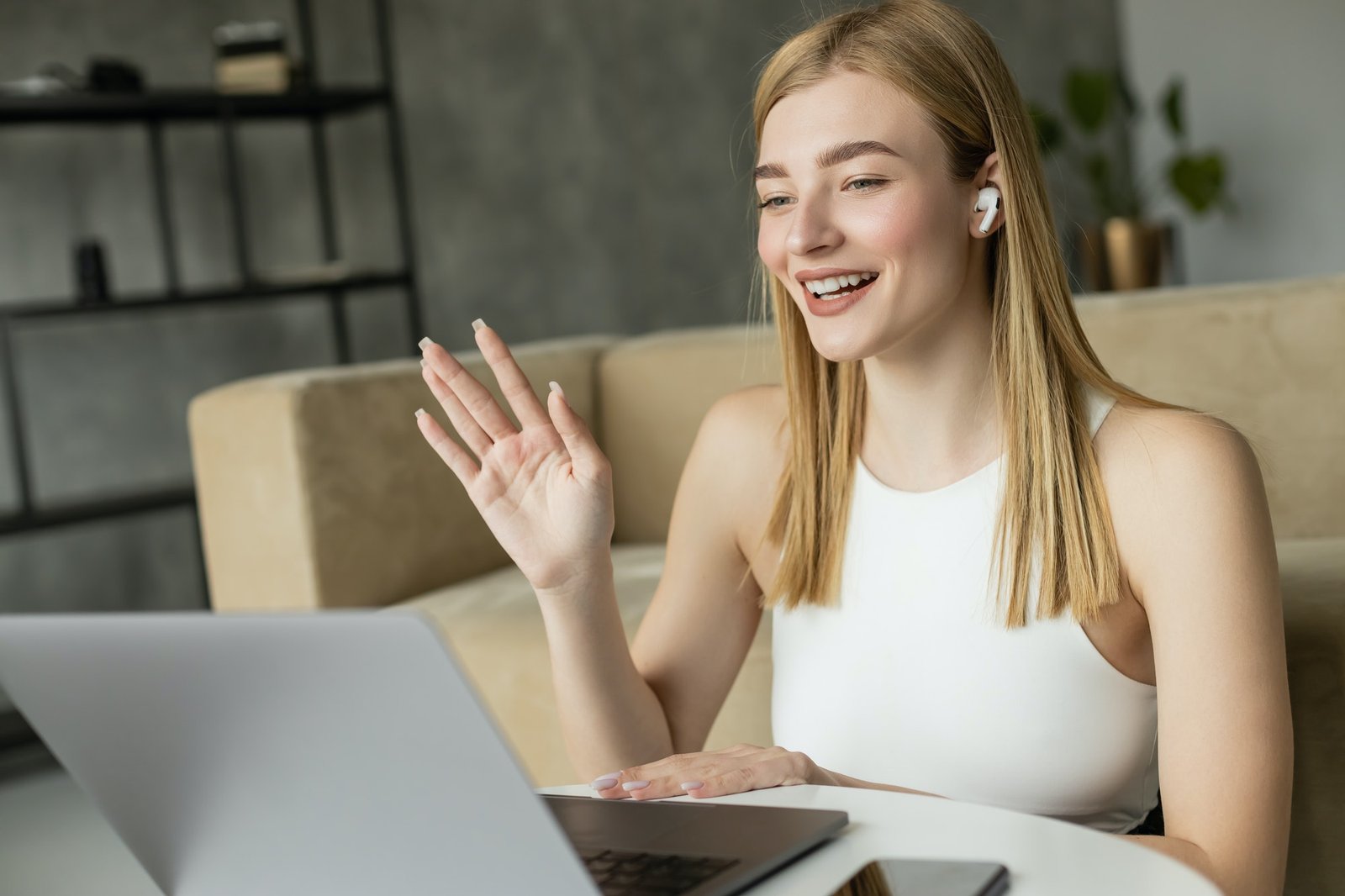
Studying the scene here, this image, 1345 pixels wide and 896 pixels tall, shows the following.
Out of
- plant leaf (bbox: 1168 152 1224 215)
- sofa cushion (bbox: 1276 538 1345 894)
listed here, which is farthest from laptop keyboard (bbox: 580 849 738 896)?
plant leaf (bbox: 1168 152 1224 215)

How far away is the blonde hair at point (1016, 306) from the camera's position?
1.15 m

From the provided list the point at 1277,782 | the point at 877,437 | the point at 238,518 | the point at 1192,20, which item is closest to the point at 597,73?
the point at 1192,20

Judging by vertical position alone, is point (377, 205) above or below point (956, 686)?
above

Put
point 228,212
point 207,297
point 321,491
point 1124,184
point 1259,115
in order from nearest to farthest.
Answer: point 321,491, point 207,297, point 228,212, point 1259,115, point 1124,184

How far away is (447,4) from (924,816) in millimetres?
4675

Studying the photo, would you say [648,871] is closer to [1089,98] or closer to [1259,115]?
[1089,98]

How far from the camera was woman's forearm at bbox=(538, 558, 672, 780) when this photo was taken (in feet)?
3.56

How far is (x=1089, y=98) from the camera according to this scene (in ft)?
19.7

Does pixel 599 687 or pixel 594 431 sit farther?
pixel 594 431

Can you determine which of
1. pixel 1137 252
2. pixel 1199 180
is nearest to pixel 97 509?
pixel 1137 252

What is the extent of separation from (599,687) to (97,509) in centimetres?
283

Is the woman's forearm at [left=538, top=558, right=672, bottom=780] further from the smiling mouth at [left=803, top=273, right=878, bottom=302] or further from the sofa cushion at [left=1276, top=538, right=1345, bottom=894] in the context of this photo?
the sofa cushion at [left=1276, top=538, right=1345, bottom=894]

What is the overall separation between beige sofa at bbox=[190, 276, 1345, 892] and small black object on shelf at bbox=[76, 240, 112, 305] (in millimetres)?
1701

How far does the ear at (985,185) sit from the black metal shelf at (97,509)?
113 inches
